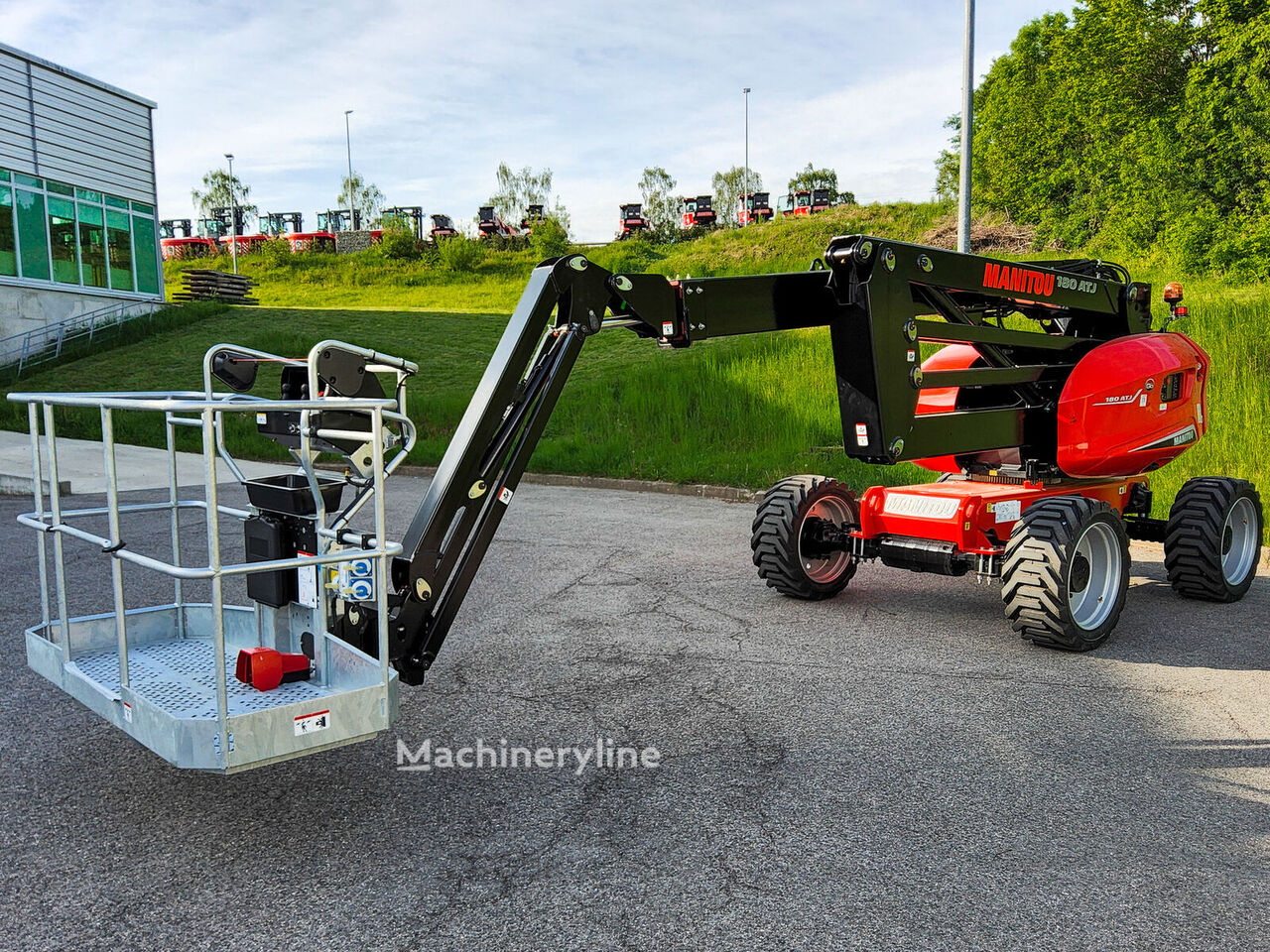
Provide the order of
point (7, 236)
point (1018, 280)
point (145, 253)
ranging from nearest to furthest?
point (1018, 280), point (7, 236), point (145, 253)

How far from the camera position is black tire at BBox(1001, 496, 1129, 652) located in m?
5.74

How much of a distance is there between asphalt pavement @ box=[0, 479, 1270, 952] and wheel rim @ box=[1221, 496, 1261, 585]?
1137mm

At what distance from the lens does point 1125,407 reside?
698cm

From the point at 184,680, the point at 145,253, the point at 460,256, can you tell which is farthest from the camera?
the point at 460,256

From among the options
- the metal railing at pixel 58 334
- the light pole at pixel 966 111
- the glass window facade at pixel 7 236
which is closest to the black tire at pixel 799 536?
the light pole at pixel 966 111

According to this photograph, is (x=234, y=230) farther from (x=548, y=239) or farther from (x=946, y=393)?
(x=946, y=393)

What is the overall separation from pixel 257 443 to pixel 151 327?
14.4 m

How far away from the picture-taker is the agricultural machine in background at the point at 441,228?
56453mm

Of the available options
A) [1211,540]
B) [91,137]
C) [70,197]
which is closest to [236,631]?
[1211,540]

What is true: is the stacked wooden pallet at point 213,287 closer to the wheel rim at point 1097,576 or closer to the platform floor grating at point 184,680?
the platform floor grating at point 184,680

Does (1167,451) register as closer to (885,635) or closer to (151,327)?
(885,635)

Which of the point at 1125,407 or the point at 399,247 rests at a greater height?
the point at 399,247

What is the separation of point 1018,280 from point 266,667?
5.28 m

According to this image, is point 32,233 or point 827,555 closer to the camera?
point 827,555
